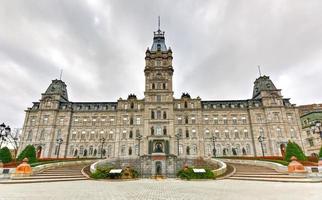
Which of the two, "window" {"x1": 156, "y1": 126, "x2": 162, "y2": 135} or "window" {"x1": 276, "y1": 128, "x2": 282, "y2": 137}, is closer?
"window" {"x1": 156, "y1": 126, "x2": 162, "y2": 135}

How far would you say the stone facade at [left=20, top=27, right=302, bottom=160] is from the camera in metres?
46.5

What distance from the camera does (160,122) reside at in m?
44.4

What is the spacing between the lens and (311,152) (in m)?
52.5

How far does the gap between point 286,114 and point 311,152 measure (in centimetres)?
1496

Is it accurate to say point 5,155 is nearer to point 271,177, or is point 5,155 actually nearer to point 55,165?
point 55,165

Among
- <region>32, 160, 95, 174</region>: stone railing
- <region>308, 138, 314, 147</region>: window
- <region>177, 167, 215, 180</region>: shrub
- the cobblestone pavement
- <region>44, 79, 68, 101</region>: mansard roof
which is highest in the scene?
<region>44, 79, 68, 101</region>: mansard roof

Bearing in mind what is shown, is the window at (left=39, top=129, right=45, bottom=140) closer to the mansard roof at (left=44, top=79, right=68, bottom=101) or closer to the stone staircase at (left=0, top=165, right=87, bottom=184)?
the mansard roof at (left=44, top=79, right=68, bottom=101)

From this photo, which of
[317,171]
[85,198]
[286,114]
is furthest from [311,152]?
[85,198]

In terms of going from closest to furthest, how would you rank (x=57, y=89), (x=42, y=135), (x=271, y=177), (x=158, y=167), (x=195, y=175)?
(x=271, y=177) < (x=195, y=175) < (x=158, y=167) < (x=42, y=135) < (x=57, y=89)

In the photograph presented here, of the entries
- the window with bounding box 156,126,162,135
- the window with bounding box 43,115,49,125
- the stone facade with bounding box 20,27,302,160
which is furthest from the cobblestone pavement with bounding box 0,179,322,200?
the window with bounding box 43,115,49,125

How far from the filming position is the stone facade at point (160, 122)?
46.5 metres

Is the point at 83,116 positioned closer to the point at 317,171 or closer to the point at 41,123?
the point at 41,123

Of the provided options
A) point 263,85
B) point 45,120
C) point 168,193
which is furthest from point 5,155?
point 263,85

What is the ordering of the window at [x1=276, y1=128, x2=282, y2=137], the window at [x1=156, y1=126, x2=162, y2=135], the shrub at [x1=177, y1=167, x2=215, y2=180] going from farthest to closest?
the window at [x1=276, y1=128, x2=282, y2=137] → the window at [x1=156, y1=126, x2=162, y2=135] → the shrub at [x1=177, y1=167, x2=215, y2=180]
